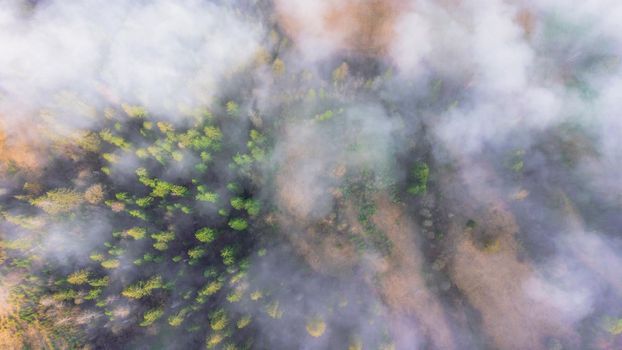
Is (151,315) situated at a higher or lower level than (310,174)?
lower

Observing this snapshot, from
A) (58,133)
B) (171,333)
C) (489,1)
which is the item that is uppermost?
(489,1)

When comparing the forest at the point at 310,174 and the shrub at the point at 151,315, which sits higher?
the forest at the point at 310,174

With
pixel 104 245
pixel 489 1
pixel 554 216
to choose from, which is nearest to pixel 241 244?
pixel 104 245

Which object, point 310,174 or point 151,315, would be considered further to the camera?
point 310,174

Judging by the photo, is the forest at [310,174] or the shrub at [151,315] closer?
the shrub at [151,315]

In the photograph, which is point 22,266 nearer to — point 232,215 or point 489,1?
point 232,215

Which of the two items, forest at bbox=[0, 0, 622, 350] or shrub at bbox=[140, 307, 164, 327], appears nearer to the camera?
shrub at bbox=[140, 307, 164, 327]

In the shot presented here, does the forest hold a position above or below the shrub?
above

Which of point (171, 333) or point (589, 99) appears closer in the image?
point (171, 333)
